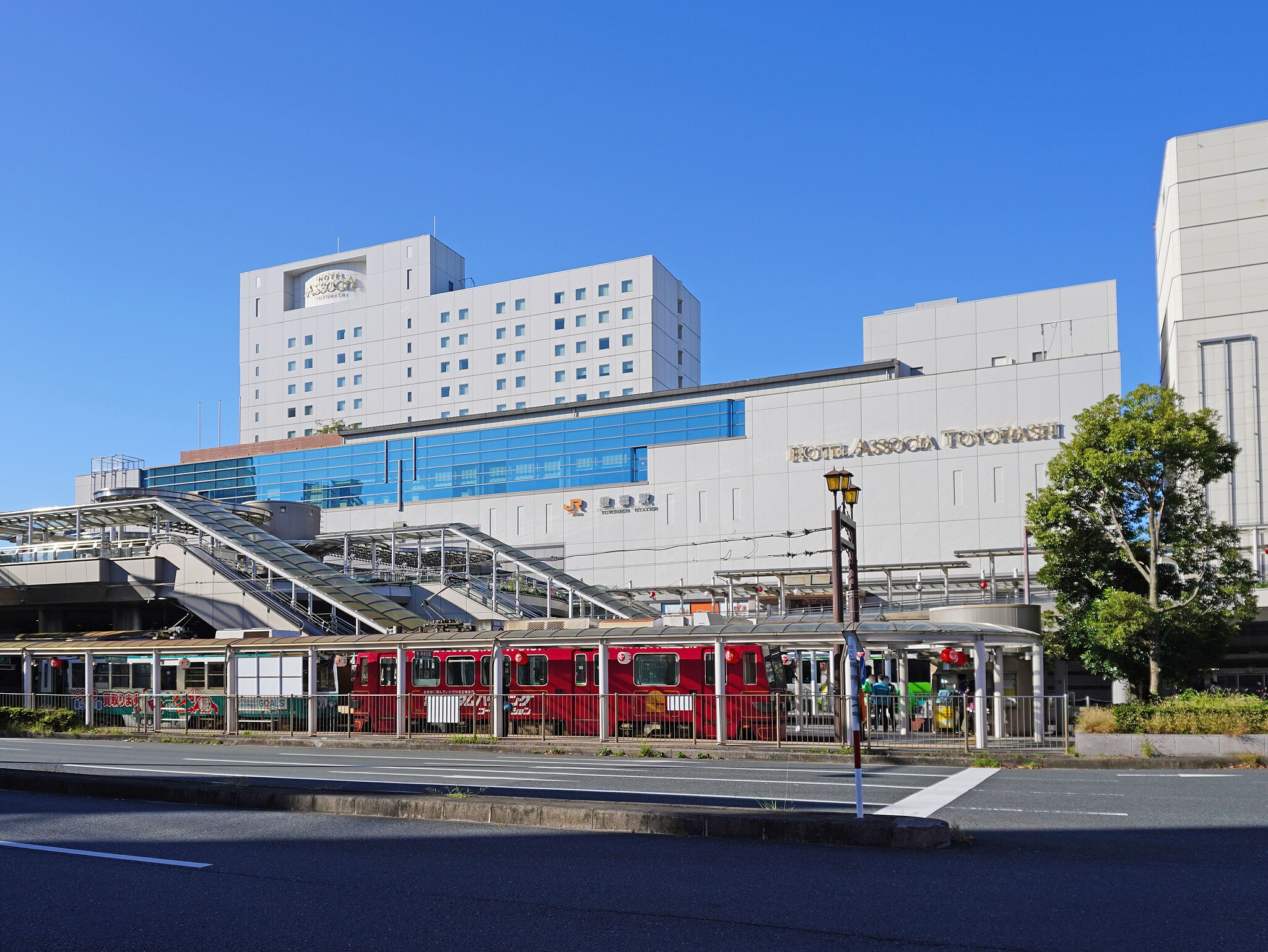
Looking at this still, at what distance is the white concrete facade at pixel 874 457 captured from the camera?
6109cm

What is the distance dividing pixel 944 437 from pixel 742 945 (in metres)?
58.4

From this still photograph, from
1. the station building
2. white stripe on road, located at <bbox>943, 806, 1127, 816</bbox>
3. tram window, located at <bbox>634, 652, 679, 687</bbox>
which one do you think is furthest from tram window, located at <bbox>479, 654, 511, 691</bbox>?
the station building

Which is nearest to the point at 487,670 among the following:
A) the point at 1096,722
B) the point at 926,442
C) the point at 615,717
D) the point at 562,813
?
the point at 615,717

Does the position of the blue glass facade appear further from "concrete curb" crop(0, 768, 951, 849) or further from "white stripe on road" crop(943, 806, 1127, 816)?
"concrete curb" crop(0, 768, 951, 849)

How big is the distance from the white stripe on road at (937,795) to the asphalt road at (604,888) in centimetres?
104

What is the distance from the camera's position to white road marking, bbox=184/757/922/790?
698 inches

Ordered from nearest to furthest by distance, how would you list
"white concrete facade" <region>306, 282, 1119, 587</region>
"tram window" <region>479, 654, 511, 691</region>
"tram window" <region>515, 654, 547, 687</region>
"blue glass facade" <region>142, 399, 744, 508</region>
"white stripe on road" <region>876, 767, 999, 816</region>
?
"white stripe on road" <region>876, 767, 999, 816</region> < "tram window" <region>515, 654, 547, 687</region> < "tram window" <region>479, 654, 511, 691</region> < "white concrete facade" <region>306, 282, 1119, 587</region> < "blue glass facade" <region>142, 399, 744, 508</region>

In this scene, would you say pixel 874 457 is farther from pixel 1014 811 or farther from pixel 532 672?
pixel 1014 811

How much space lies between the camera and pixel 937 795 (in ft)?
51.7

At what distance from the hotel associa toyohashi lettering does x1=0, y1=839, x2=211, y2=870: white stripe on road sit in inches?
2218

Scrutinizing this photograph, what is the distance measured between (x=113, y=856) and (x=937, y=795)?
1044 cm

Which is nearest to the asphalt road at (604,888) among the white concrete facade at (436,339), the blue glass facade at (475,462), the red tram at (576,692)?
the red tram at (576,692)

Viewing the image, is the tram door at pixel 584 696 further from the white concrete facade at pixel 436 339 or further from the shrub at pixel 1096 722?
the white concrete facade at pixel 436 339

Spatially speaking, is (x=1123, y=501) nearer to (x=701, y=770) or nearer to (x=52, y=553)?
(x=701, y=770)
